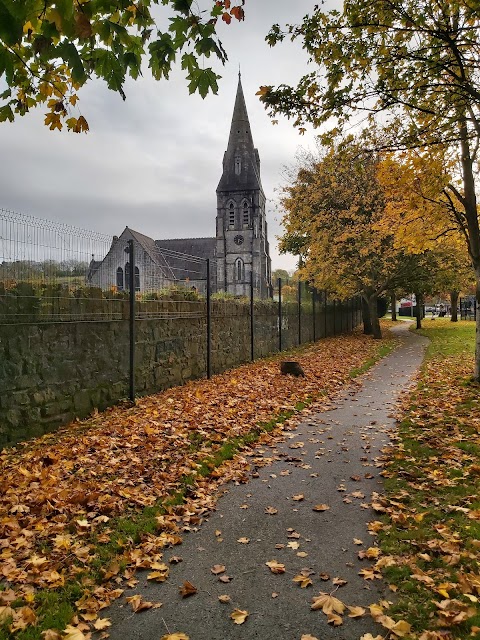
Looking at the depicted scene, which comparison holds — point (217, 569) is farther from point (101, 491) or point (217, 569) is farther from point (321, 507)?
point (101, 491)

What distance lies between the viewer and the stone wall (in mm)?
6285

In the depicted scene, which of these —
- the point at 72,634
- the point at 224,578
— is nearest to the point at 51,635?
the point at 72,634

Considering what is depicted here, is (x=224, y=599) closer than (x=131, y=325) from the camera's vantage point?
Yes

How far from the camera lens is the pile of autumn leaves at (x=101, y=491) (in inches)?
127

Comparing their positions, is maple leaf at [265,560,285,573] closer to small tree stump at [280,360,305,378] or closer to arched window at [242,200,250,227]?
small tree stump at [280,360,305,378]

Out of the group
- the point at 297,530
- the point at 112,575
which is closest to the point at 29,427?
the point at 112,575

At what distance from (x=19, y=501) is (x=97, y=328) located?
3.94 meters

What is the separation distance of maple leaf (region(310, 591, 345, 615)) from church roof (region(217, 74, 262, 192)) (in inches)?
2498

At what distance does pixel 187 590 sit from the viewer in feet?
10.4

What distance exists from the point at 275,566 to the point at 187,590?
0.68 metres

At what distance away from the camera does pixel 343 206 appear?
24734mm

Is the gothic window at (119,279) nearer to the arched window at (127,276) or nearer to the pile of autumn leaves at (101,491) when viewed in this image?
the arched window at (127,276)

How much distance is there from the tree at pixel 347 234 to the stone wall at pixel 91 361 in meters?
11.3

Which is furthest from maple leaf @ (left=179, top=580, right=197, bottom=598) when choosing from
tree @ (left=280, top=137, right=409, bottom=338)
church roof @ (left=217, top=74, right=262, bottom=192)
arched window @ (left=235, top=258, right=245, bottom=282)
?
church roof @ (left=217, top=74, right=262, bottom=192)
